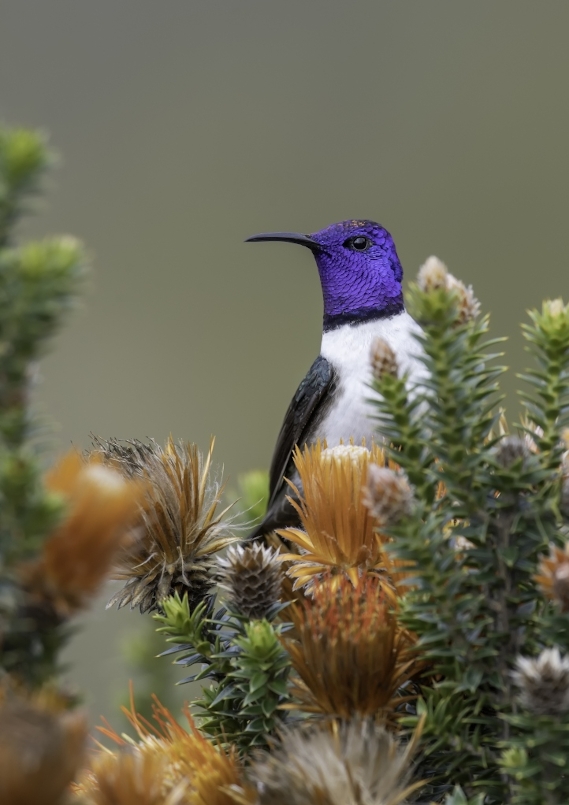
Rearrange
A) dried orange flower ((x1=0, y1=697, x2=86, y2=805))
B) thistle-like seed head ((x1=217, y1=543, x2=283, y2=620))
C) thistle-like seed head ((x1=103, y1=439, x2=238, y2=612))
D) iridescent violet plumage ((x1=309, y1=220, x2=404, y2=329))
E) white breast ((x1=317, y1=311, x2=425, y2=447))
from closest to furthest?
dried orange flower ((x1=0, y1=697, x2=86, y2=805))
thistle-like seed head ((x1=217, y1=543, x2=283, y2=620))
thistle-like seed head ((x1=103, y1=439, x2=238, y2=612))
white breast ((x1=317, y1=311, x2=425, y2=447))
iridescent violet plumage ((x1=309, y1=220, x2=404, y2=329))

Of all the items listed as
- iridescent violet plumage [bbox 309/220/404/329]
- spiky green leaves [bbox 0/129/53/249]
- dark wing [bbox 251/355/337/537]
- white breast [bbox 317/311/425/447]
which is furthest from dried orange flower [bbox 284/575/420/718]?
iridescent violet plumage [bbox 309/220/404/329]

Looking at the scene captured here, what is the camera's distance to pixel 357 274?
248 cm

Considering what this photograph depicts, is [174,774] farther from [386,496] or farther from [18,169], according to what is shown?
[18,169]

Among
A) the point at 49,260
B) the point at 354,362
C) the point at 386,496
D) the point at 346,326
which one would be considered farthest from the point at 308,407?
the point at 49,260

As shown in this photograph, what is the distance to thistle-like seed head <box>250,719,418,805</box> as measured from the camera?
0.56m

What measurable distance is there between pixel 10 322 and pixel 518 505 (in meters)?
0.38

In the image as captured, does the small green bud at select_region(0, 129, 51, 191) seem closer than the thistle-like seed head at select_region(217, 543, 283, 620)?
Yes

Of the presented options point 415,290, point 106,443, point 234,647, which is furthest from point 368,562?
point 106,443

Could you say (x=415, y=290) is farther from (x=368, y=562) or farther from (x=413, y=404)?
(x=368, y=562)

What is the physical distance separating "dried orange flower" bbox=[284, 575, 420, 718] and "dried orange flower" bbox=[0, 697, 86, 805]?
231 millimetres

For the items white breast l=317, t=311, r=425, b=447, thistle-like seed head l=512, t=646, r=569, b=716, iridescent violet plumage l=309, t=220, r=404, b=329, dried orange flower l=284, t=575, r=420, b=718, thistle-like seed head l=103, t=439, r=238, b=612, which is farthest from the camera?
iridescent violet plumage l=309, t=220, r=404, b=329

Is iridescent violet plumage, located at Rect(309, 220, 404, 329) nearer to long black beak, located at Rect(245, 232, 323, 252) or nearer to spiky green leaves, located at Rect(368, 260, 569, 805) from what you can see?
long black beak, located at Rect(245, 232, 323, 252)

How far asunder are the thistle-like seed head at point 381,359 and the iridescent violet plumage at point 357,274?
177cm

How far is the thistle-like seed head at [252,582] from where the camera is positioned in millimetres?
766
